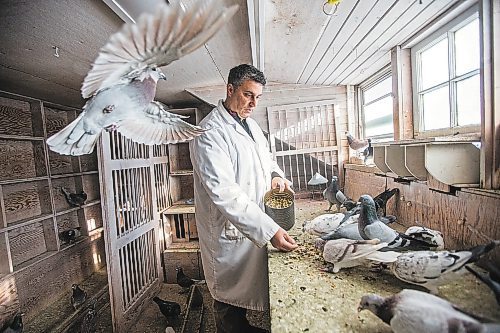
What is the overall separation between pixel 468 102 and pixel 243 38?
3.39ft

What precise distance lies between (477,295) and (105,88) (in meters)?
0.88

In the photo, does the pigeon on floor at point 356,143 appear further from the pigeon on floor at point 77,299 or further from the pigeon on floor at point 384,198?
the pigeon on floor at point 77,299

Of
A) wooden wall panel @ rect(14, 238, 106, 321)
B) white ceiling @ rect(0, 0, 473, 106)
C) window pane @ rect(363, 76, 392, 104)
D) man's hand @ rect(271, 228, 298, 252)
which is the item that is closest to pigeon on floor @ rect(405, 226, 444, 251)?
man's hand @ rect(271, 228, 298, 252)

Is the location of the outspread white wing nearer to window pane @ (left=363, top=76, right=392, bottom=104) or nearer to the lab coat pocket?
the lab coat pocket

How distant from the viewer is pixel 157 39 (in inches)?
16.9

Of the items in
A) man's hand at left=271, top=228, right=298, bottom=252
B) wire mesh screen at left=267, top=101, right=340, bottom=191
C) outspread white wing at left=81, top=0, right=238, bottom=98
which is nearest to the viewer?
outspread white wing at left=81, top=0, right=238, bottom=98

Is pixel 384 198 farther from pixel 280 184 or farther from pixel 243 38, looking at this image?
pixel 243 38

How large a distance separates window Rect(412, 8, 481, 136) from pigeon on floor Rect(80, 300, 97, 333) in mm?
2655

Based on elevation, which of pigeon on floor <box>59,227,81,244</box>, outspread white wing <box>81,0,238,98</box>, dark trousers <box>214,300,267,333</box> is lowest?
dark trousers <box>214,300,267,333</box>

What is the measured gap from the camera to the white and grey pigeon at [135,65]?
1.30 feet

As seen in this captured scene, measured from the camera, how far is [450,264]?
0.69 metres

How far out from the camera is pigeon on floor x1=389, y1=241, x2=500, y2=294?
678 mm

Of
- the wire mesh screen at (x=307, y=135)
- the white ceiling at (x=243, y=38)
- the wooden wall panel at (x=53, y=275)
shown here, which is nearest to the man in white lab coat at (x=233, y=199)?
the white ceiling at (x=243, y=38)

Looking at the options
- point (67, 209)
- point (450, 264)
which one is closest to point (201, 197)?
point (450, 264)
